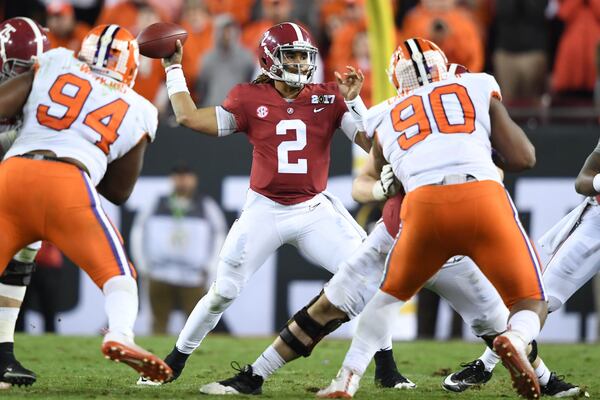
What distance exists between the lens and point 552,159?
33.3 feet

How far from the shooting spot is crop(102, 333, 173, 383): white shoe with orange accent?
198 inches

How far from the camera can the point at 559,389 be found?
5918 millimetres

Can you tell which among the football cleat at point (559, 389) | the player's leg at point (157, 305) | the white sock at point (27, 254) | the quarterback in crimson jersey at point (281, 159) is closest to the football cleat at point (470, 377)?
the quarterback in crimson jersey at point (281, 159)

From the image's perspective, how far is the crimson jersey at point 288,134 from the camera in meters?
6.14

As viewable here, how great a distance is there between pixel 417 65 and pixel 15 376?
8.26 feet

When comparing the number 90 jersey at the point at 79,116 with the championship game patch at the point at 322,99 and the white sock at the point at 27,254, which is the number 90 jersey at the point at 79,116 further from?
the championship game patch at the point at 322,99

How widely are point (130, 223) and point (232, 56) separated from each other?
1.91 metres

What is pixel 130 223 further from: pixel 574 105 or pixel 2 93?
pixel 2 93

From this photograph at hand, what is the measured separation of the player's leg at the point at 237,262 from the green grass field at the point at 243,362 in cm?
34

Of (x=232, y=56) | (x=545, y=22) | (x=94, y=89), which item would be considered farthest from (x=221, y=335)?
(x=94, y=89)

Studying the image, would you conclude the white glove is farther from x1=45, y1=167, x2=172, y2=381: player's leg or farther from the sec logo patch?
x1=45, y1=167, x2=172, y2=381: player's leg

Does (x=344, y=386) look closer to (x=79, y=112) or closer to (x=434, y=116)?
(x=434, y=116)

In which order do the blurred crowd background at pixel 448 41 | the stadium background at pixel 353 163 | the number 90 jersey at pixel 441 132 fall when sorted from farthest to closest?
the blurred crowd background at pixel 448 41
the stadium background at pixel 353 163
the number 90 jersey at pixel 441 132

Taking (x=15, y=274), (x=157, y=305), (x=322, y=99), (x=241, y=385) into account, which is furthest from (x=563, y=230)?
(x=157, y=305)
